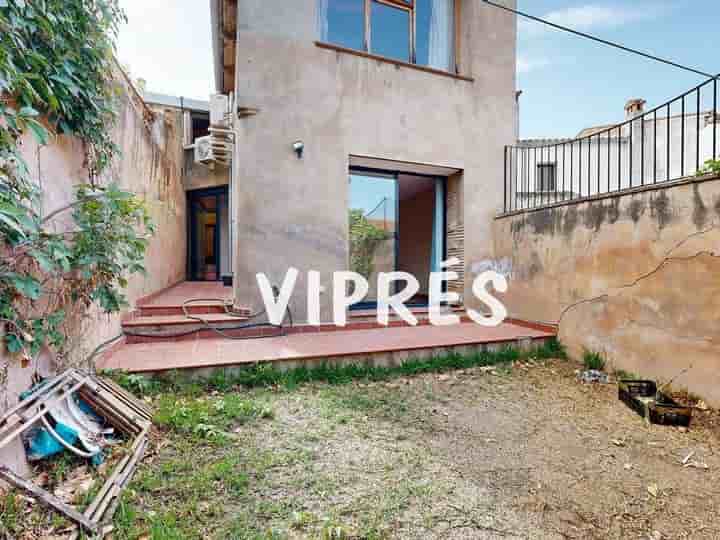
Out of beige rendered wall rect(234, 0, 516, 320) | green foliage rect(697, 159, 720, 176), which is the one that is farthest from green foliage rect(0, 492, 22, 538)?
green foliage rect(697, 159, 720, 176)

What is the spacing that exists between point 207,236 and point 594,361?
9.37 meters

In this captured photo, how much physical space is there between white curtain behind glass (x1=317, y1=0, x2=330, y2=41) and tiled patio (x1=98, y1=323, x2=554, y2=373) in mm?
4311

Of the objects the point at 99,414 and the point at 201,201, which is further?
the point at 201,201

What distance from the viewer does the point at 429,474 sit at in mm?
2127

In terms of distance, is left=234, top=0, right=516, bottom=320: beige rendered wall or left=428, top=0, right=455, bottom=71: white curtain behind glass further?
left=428, top=0, right=455, bottom=71: white curtain behind glass

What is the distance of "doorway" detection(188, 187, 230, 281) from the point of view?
9.70 meters

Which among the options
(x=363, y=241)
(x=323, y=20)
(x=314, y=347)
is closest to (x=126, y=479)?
(x=314, y=347)

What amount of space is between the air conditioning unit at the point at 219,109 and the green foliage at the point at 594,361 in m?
6.83

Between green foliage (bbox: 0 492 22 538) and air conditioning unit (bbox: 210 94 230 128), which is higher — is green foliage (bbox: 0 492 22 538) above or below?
below

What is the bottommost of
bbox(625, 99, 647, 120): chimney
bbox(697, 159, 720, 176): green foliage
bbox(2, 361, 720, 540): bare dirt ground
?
bbox(2, 361, 720, 540): bare dirt ground

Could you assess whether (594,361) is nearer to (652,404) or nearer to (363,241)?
(652,404)

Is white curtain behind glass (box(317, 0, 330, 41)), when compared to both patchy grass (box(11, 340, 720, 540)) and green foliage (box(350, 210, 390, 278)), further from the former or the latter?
patchy grass (box(11, 340, 720, 540))

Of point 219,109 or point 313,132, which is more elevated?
point 219,109

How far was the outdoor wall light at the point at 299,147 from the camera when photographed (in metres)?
4.91
